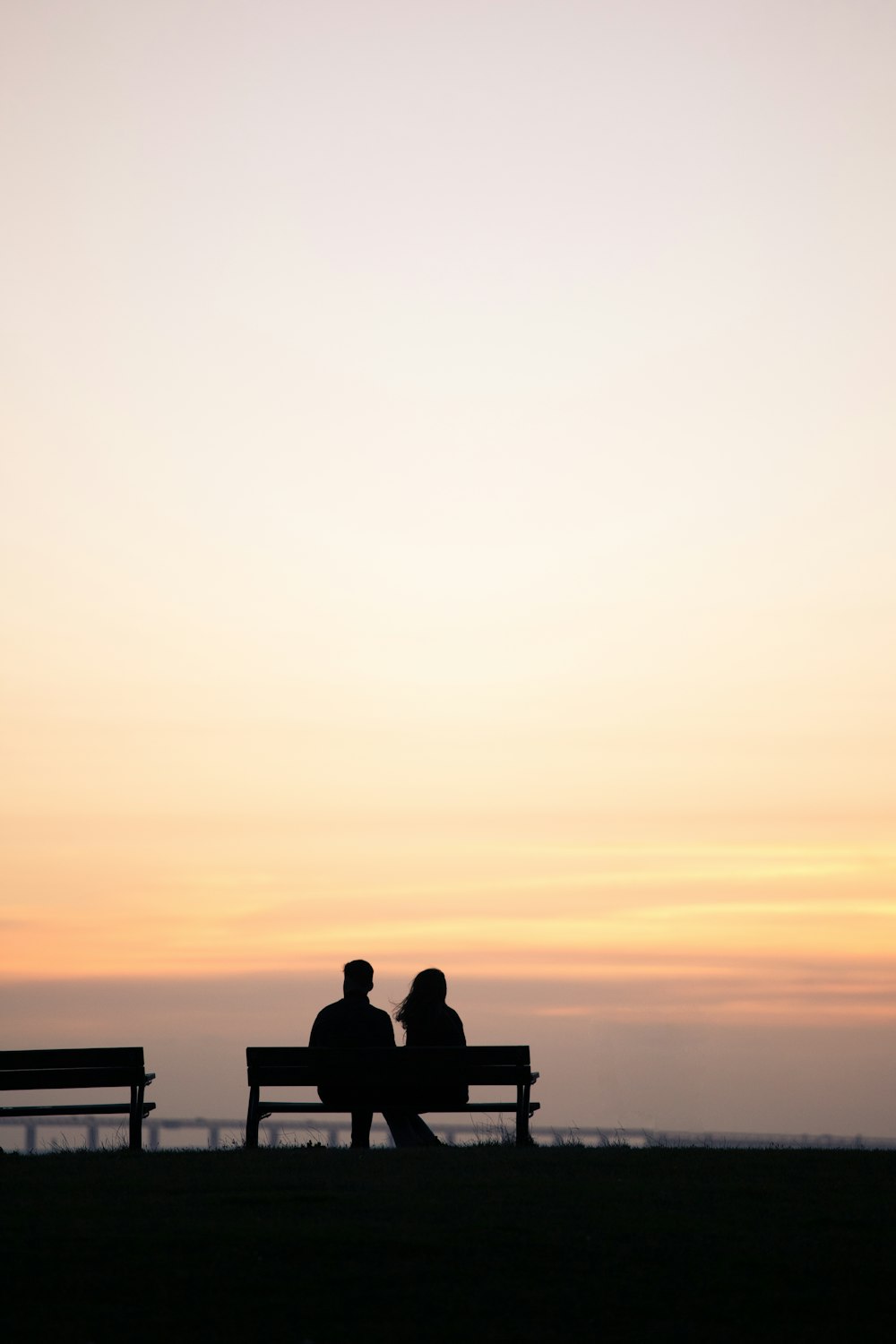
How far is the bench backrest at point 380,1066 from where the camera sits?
13219 millimetres

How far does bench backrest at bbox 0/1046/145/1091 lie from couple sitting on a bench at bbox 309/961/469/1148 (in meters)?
1.79

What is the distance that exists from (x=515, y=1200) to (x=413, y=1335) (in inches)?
112

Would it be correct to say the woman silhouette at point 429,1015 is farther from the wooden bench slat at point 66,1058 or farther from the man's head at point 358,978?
the wooden bench slat at point 66,1058

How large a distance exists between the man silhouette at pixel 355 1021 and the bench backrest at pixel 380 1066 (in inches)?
22.2

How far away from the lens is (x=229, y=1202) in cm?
905

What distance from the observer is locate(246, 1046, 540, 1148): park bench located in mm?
13227

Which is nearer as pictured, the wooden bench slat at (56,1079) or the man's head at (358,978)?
the wooden bench slat at (56,1079)

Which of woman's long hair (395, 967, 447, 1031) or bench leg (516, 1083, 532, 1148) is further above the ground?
woman's long hair (395, 967, 447, 1031)

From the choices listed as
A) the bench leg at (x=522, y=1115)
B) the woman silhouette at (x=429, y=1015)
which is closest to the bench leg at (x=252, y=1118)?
the woman silhouette at (x=429, y=1015)

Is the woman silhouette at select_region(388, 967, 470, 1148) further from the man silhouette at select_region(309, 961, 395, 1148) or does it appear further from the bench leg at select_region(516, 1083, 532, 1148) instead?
the bench leg at select_region(516, 1083, 532, 1148)

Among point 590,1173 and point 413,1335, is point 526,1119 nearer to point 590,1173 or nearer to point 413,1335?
point 590,1173

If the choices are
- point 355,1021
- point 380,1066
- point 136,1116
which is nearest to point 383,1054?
point 380,1066

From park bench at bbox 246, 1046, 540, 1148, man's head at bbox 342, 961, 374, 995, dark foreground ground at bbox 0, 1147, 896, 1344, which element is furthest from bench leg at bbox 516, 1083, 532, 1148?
dark foreground ground at bbox 0, 1147, 896, 1344

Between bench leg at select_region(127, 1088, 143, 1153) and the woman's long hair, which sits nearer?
bench leg at select_region(127, 1088, 143, 1153)
